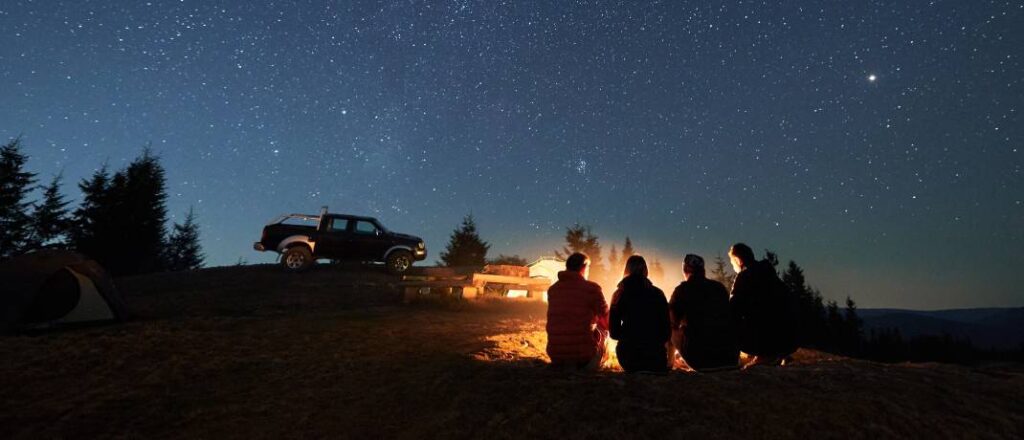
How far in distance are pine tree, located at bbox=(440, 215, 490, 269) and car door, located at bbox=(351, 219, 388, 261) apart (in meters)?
29.0

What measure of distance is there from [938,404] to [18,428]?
8585 mm

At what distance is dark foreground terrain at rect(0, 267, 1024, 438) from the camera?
335 cm

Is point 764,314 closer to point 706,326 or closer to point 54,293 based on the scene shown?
point 706,326

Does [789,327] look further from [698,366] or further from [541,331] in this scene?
[541,331]

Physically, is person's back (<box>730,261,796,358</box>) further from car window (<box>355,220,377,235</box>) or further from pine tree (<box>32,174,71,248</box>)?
pine tree (<box>32,174,71,248</box>)

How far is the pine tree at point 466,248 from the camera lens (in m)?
46.8

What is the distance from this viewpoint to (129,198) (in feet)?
103

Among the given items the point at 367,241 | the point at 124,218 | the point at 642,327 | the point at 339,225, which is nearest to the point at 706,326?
the point at 642,327

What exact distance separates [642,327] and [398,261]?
14.4 m

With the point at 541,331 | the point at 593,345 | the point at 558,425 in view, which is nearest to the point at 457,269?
the point at 541,331

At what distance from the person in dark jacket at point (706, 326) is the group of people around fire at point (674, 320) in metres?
0.01

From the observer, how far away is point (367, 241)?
17141mm

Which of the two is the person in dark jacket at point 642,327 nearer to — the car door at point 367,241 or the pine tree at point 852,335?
the car door at point 367,241

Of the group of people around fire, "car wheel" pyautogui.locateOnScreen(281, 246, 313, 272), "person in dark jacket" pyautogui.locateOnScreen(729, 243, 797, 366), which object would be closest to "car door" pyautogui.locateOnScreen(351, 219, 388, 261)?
"car wheel" pyautogui.locateOnScreen(281, 246, 313, 272)
